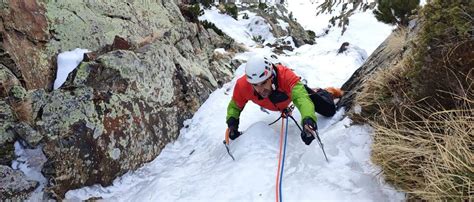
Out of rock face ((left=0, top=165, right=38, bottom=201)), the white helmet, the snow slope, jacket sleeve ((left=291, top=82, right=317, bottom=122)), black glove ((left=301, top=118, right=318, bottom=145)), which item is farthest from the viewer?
the white helmet

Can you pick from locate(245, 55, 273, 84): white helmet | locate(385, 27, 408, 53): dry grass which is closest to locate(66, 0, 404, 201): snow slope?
locate(245, 55, 273, 84): white helmet

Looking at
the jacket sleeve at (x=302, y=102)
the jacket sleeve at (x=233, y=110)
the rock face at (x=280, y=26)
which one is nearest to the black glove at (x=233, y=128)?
the jacket sleeve at (x=233, y=110)

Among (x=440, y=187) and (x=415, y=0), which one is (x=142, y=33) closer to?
(x=440, y=187)

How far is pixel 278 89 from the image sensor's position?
5.34 meters

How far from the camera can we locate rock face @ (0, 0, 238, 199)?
15.6 feet

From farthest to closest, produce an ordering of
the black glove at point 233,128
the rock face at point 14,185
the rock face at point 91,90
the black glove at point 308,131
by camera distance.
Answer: the black glove at point 233,128 < the rock face at point 91,90 < the black glove at point 308,131 < the rock face at point 14,185

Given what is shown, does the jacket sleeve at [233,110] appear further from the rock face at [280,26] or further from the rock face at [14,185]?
the rock face at [280,26]

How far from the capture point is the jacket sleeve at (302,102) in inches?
183

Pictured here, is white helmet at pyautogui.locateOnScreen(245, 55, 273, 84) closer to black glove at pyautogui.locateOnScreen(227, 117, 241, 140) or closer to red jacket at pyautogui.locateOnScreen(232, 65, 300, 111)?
red jacket at pyautogui.locateOnScreen(232, 65, 300, 111)

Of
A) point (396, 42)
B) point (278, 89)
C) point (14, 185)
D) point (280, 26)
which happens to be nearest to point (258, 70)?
point (278, 89)

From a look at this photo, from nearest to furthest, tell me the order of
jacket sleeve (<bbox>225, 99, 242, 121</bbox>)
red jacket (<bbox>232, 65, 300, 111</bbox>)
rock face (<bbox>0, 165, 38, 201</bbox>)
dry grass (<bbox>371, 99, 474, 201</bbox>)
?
dry grass (<bbox>371, 99, 474, 201</bbox>), rock face (<bbox>0, 165, 38, 201</bbox>), red jacket (<bbox>232, 65, 300, 111</bbox>), jacket sleeve (<bbox>225, 99, 242, 121</bbox>)

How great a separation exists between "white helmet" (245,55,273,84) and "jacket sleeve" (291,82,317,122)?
385mm

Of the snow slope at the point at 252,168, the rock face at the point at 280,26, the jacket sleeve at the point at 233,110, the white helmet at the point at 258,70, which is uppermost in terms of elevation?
the white helmet at the point at 258,70

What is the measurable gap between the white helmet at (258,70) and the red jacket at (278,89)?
12.0 inches
